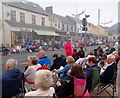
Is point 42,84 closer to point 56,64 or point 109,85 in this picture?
point 109,85

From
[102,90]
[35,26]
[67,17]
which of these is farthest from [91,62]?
[67,17]

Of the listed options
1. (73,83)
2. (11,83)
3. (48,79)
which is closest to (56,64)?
(11,83)

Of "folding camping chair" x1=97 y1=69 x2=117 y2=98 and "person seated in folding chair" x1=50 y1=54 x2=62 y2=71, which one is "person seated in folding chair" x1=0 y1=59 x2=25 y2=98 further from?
"person seated in folding chair" x1=50 y1=54 x2=62 y2=71

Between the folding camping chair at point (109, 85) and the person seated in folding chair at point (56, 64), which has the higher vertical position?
the person seated in folding chair at point (56, 64)

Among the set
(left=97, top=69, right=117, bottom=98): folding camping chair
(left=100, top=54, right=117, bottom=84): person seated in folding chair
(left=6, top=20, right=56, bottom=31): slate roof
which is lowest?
(left=97, top=69, right=117, bottom=98): folding camping chair

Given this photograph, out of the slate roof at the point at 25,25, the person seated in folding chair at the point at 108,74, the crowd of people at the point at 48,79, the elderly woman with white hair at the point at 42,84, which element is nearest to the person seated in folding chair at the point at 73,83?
the crowd of people at the point at 48,79

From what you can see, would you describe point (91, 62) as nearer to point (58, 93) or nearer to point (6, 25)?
point (58, 93)

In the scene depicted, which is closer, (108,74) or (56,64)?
(108,74)

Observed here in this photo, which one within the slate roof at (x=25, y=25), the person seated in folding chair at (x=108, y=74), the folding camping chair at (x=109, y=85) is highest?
the slate roof at (x=25, y=25)

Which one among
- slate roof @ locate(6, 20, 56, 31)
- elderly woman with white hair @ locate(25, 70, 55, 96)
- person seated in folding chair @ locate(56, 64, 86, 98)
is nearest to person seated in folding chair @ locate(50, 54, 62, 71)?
person seated in folding chair @ locate(56, 64, 86, 98)

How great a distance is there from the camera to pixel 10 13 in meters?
36.5

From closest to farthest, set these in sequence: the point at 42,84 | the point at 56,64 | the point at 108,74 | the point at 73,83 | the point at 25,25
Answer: the point at 42,84 → the point at 73,83 → the point at 108,74 → the point at 56,64 → the point at 25,25

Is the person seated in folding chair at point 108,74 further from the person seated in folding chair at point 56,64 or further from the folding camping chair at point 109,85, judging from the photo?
the person seated in folding chair at point 56,64

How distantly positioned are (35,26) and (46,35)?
8.88ft
